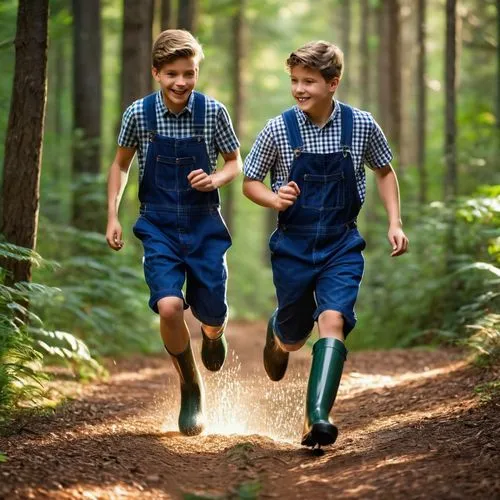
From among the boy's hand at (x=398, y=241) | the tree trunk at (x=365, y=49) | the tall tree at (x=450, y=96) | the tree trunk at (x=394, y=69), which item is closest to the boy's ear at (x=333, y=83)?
the boy's hand at (x=398, y=241)

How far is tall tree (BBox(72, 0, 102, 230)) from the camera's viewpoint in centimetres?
1220

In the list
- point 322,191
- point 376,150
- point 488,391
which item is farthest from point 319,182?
point 488,391

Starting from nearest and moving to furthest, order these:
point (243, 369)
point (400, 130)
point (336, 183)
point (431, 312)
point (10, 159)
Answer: point (336, 183), point (10, 159), point (243, 369), point (431, 312), point (400, 130)

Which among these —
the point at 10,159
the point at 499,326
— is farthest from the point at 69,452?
the point at 499,326

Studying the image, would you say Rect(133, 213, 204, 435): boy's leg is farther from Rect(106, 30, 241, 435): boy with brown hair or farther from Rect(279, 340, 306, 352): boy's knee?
Rect(279, 340, 306, 352): boy's knee

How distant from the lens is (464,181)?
16.1m

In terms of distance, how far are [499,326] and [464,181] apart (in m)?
9.24

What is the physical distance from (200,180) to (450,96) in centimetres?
639

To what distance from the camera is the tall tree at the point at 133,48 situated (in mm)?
12141

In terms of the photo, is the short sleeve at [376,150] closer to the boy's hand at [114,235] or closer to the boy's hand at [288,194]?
the boy's hand at [288,194]

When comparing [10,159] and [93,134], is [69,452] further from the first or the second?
[93,134]

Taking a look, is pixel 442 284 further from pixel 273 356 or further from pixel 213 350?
pixel 213 350

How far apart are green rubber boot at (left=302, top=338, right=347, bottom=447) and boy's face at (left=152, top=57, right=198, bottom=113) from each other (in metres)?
1.90

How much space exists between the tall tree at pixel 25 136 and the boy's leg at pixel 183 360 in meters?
1.54
